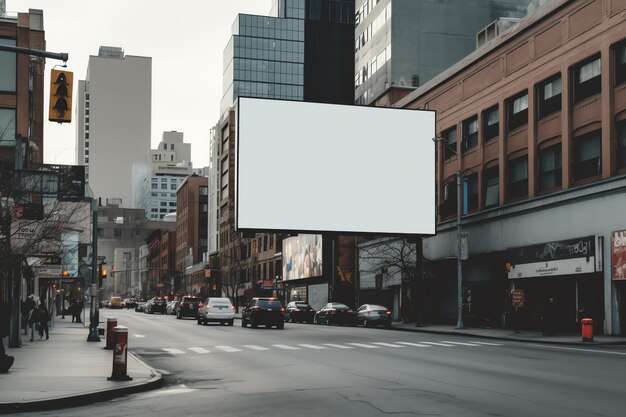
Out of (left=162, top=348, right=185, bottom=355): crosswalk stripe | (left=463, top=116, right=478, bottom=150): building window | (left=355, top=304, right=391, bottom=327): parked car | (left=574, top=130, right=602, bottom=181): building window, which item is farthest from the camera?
(left=463, top=116, right=478, bottom=150): building window

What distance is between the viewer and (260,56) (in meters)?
157

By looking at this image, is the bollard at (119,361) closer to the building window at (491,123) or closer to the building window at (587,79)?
the building window at (587,79)

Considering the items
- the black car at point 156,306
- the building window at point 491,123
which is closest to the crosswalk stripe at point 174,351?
the building window at point 491,123

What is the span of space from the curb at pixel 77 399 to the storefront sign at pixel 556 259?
88.0ft

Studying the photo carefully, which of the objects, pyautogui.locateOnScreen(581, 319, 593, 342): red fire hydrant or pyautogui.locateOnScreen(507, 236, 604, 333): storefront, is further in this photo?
pyautogui.locateOnScreen(507, 236, 604, 333): storefront

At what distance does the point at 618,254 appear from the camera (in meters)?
36.6

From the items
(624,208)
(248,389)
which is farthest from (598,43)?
(248,389)

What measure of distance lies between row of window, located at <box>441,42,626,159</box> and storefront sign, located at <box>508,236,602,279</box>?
684 centimetres

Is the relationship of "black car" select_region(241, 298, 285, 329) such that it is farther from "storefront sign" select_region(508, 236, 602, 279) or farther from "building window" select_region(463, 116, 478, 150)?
"building window" select_region(463, 116, 478, 150)

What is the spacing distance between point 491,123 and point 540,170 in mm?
Result: 6913

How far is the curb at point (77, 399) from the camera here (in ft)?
42.4

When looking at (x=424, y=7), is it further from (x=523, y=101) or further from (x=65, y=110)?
(x=65, y=110)

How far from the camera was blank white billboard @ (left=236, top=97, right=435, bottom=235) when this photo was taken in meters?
47.3

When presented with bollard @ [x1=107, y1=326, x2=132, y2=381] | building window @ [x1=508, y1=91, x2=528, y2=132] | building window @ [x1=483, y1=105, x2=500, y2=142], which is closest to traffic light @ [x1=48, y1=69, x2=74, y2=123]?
bollard @ [x1=107, y1=326, x2=132, y2=381]
